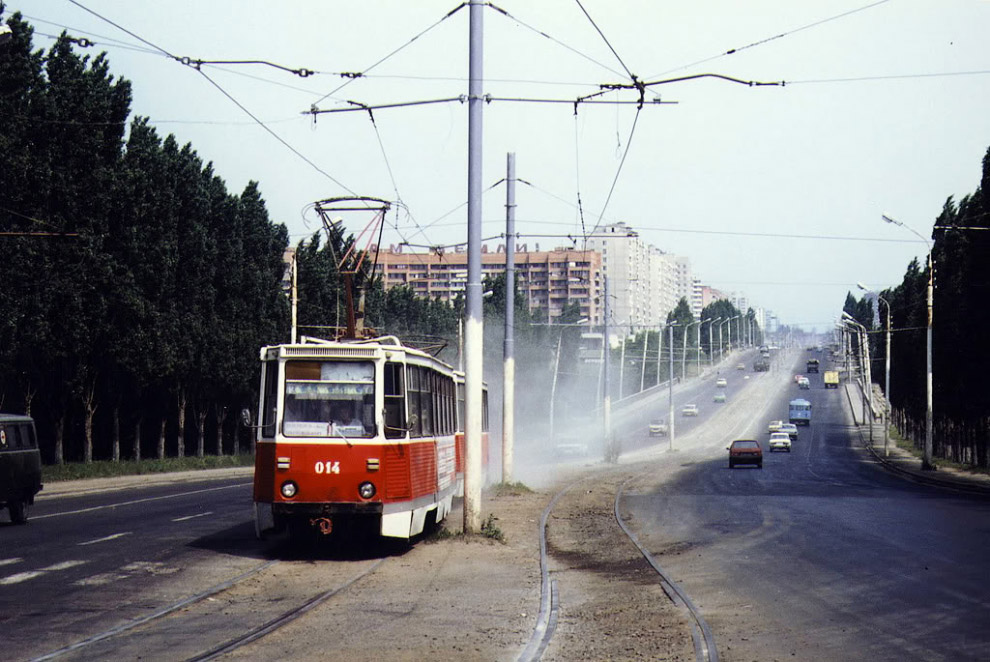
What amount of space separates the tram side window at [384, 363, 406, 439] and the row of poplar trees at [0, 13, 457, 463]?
44.3 ft

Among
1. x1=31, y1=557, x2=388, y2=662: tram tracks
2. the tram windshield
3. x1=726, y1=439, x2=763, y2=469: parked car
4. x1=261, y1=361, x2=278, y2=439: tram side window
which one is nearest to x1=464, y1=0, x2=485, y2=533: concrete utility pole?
the tram windshield

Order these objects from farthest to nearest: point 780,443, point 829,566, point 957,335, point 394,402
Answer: point 780,443 → point 957,335 → point 394,402 → point 829,566

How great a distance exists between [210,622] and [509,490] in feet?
71.0

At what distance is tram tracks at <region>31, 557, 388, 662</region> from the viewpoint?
Result: 9.55m

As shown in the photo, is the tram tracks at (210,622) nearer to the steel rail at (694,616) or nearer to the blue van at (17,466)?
the steel rail at (694,616)

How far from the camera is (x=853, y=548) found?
18.2 metres

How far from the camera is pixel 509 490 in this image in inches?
1281

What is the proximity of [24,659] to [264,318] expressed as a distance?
49.3m

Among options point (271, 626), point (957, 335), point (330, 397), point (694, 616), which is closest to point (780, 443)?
point (957, 335)

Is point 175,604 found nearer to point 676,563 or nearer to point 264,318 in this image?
point 676,563

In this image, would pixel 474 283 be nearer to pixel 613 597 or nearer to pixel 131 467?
pixel 613 597


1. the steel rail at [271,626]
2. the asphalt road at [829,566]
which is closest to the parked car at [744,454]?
the asphalt road at [829,566]

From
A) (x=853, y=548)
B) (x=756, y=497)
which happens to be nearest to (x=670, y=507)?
(x=756, y=497)

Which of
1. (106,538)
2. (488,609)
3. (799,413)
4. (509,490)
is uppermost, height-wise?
(488,609)
